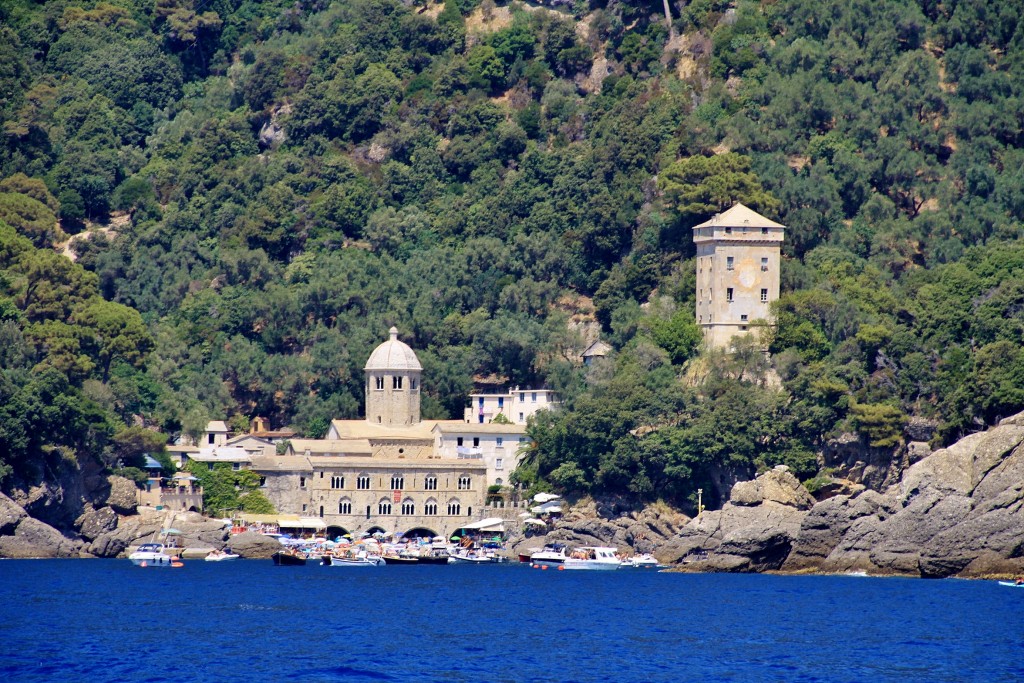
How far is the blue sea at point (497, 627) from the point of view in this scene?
208ft

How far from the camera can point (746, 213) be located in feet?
364

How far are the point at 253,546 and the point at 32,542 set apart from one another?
10.6 m

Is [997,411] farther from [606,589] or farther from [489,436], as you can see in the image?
[489,436]

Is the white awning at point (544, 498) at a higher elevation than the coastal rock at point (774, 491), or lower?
lower

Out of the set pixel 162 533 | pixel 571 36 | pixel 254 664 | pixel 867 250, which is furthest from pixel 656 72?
pixel 254 664

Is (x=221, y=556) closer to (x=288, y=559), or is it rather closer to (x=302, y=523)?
(x=288, y=559)

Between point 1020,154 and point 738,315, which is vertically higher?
point 1020,154

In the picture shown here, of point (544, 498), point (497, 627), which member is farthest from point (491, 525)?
point (497, 627)

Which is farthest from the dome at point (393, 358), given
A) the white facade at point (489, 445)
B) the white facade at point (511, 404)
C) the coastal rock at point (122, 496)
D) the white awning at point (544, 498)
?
the coastal rock at point (122, 496)

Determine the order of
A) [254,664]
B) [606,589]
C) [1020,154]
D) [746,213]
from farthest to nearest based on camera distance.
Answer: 1. [1020,154]
2. [746,213]
3. [606,589]
4. [254,664]

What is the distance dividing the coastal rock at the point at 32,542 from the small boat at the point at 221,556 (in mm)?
6774

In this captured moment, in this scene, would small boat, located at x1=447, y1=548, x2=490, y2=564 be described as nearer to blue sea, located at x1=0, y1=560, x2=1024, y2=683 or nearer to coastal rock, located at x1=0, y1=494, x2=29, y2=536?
blue sea, located at x1=0, y1=560, x2=1024, y2=683

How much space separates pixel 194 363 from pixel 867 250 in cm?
3514

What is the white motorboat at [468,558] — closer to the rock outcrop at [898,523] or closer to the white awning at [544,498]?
the white awning at [544,498]
